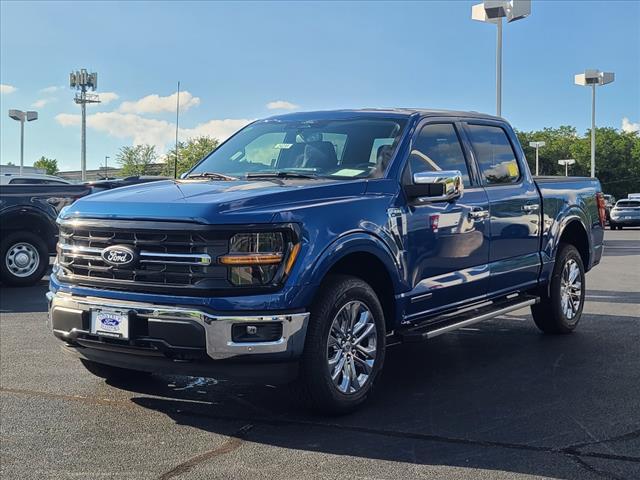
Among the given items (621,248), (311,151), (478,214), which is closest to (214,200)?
(311,151)

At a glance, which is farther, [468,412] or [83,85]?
[83,85]

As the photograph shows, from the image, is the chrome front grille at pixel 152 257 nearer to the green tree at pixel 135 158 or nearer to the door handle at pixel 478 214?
the door handle at pixel 478 214

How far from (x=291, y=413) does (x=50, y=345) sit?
125 inches

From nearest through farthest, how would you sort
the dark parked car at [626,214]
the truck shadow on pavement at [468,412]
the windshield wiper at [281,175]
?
the truck shadow on pavement at [468,412] → the windshield wiper at [281,175] → the dark parked car at [626,214]

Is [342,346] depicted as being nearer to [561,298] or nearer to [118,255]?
[118,255]

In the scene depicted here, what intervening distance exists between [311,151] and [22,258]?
23.9ft

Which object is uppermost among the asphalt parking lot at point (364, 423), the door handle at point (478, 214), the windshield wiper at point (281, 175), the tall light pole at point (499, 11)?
the tall light pole at point (499, 11)

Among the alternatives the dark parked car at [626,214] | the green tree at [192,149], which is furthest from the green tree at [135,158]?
the dark parked car at [626,214]

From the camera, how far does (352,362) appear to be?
189 inches

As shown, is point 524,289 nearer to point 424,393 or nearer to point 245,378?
point 424,393

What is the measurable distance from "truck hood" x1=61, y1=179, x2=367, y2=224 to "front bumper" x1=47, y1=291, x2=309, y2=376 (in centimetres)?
52

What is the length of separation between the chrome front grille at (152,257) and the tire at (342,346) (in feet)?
2.09

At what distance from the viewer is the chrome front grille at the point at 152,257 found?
4.26 m

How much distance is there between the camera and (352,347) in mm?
4797
